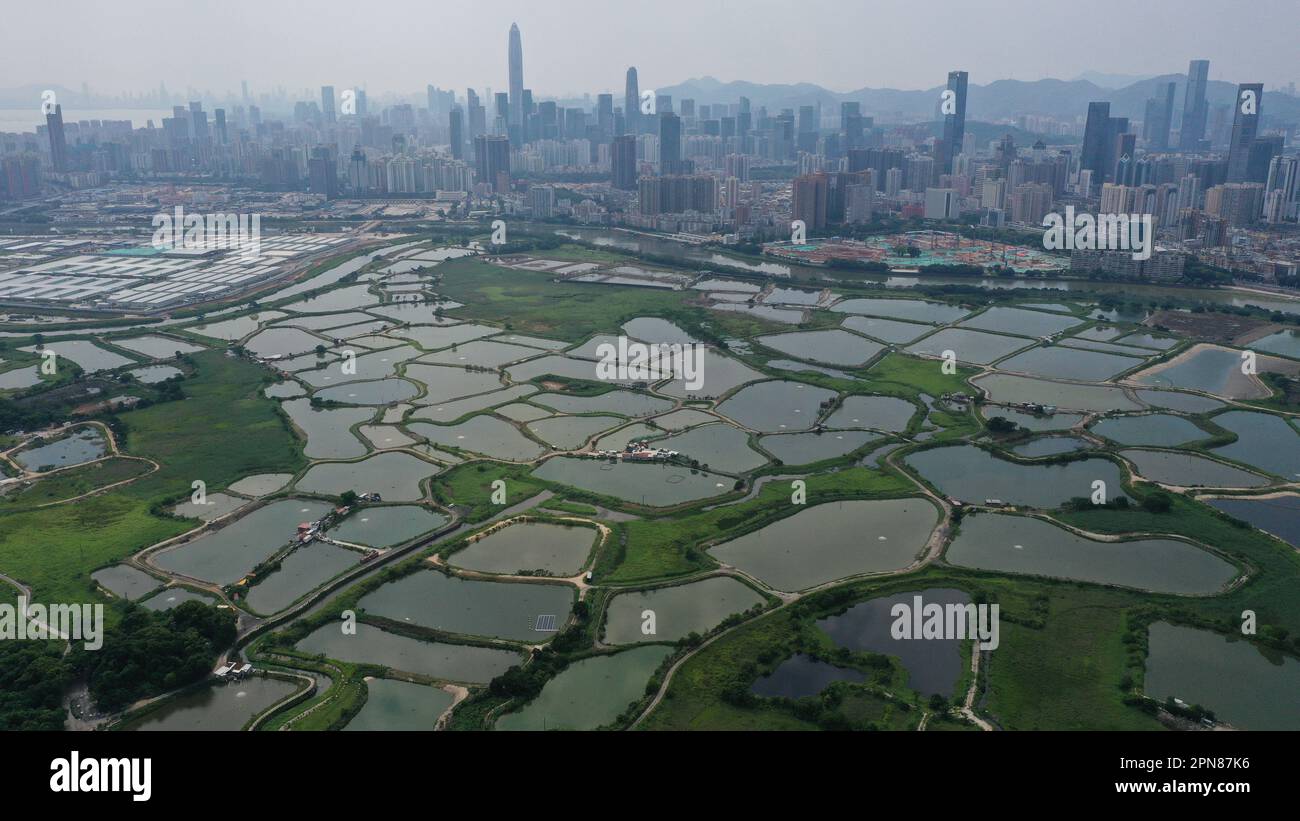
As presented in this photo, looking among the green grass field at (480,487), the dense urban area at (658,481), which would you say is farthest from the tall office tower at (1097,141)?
the green grass field at (480,487)

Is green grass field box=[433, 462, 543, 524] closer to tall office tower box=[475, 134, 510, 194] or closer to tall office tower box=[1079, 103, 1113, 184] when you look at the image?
tall office tower box=[475, 134, 510, 194]

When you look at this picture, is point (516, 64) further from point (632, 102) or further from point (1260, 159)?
point (1260, 159)

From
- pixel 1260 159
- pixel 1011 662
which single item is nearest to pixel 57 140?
pixel 1011 662

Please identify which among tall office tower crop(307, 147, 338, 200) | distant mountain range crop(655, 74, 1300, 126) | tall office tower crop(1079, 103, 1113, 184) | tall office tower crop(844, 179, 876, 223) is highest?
distant mountain range crop(655, 74, 1300, 126)

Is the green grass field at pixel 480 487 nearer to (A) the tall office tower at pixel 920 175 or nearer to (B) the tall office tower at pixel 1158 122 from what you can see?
(A) the tall office tower at pixel 920 175

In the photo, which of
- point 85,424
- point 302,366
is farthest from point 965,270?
point 85,424

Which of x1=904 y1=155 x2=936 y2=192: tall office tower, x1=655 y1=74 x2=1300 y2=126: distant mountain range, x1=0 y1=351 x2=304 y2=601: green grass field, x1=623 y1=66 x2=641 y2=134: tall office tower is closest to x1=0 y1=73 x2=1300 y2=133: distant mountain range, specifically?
x1=655 y1=74 x2=1300 y2=126: distant mountain range
